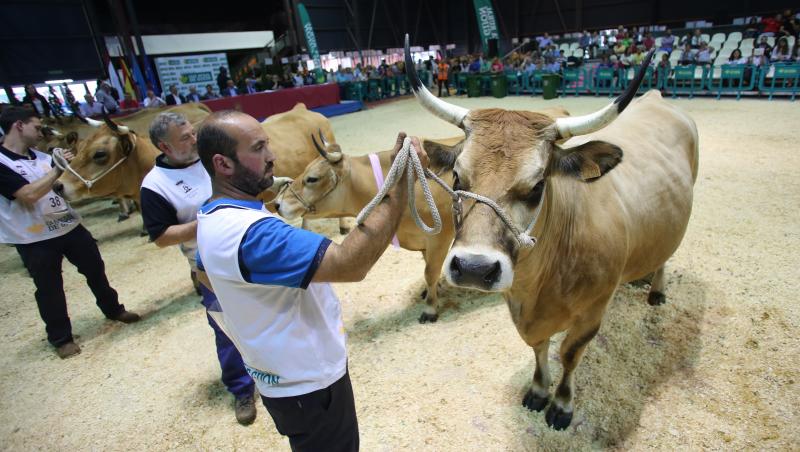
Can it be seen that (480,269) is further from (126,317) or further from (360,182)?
(126,317)

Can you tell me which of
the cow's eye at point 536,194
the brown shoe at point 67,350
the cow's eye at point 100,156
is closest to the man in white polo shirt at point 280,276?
the cow's eye at point 536,194

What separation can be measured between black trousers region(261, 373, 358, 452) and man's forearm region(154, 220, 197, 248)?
1.46m

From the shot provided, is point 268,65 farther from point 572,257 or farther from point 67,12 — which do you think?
point 572,257

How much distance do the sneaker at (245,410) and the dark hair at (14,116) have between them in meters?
3.08

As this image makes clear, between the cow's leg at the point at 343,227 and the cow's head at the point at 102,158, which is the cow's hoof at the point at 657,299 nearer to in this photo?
the cow's leg at the point at 343,227

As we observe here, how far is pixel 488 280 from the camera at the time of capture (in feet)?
6.03

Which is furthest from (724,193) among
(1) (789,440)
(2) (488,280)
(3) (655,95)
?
(2) (488,280)

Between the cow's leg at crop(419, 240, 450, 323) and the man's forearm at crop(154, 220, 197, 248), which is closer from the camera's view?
the man's forearm at crop(154, 220, 197, 248)

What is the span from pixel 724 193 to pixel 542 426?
521 centimetres

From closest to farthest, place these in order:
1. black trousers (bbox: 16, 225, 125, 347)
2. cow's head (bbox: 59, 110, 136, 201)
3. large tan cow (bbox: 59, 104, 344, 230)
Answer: black trousers (bbox: 16, 225, 125, 347) < large tan cow (bbox: 59, 104, 344, 230) < cow's head (bbox: 59, 110, 136, 201)

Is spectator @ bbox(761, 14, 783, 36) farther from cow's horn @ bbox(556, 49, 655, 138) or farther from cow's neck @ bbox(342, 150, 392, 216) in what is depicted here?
A: cow's horn @ bbox(556, 49, 655, 138)

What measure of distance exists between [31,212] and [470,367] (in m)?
4.13

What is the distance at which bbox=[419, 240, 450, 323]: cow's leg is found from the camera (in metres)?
4.01

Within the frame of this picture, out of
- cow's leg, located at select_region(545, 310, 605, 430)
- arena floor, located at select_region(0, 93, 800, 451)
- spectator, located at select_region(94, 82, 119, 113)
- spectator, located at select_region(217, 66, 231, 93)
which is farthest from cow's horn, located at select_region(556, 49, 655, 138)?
spectator, located at select_region(217, 66, 231, 93)
